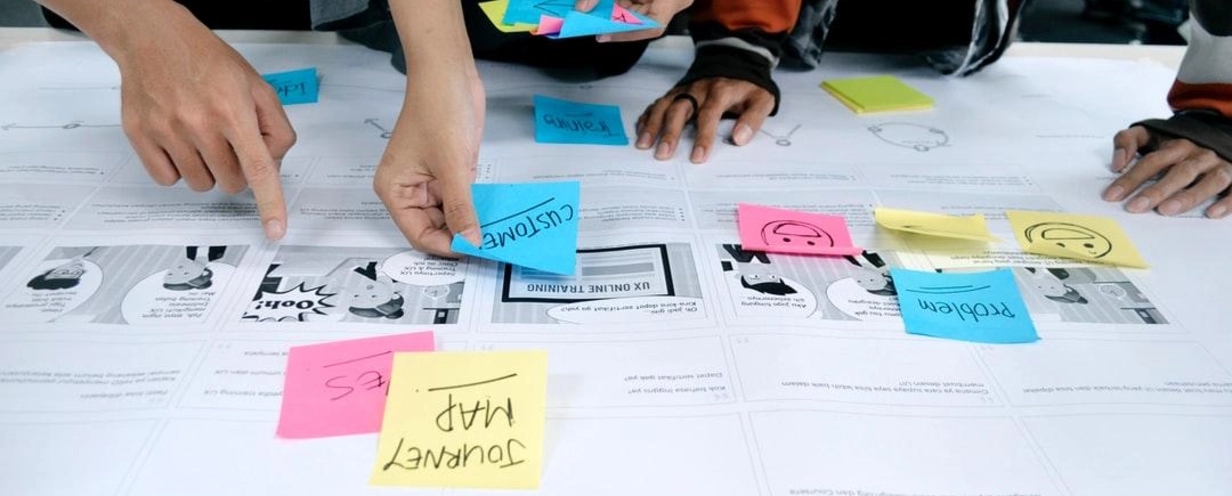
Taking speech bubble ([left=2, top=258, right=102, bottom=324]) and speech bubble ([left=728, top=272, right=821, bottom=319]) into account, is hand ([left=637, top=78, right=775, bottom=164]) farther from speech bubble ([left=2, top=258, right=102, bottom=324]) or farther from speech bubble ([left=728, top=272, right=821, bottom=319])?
speech bubble ([left=2, top=258, right=102, bottom=324])

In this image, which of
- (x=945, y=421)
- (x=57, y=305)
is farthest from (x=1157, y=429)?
(x=57, y=305)

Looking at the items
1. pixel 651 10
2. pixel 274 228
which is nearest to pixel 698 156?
pixel 651 10

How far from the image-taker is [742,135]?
79cm

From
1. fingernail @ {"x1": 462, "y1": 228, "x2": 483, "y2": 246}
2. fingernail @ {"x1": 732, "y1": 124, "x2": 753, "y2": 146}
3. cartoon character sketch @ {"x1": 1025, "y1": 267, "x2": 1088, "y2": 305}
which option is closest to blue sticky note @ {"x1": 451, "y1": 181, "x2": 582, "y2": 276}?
fingernail @ {"x1": 462, "y1": 228, "x2": 483, "y2": 246}

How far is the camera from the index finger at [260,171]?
58 centimetres

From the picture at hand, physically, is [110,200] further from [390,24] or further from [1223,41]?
[1223,41]

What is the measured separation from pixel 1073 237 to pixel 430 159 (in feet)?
1.53

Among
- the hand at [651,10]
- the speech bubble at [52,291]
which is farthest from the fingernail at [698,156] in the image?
the speech bubble at [52,291]

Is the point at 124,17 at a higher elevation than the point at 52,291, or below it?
higher

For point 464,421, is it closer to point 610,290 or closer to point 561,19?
point 610,290

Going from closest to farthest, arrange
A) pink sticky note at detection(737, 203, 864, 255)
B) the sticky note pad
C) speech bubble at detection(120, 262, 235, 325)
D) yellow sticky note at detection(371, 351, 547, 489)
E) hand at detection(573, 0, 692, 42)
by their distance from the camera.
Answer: yellow sticky note at detection(371, 351, 547, 489) < speech bubble at detection(120, 262, 235, 325) < pink sticky note at detection(737, 203, 864, 255) < hand at detection(573, 0, 692, 42) < the sticky note pad

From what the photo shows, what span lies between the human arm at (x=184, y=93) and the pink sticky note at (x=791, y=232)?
0.32 m

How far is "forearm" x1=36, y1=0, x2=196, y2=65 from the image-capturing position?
1.91 feet

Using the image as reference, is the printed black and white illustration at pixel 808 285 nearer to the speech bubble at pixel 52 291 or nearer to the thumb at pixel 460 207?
the thumb at pixel 460 207
